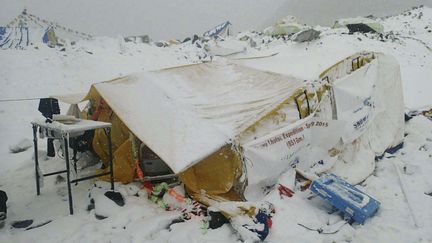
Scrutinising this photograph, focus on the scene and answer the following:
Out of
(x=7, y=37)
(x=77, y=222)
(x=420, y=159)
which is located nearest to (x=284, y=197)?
(x=77, y=222)

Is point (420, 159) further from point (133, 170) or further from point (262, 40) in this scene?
point (262, 40)

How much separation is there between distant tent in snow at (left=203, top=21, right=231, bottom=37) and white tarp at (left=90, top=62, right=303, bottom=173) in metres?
14.8

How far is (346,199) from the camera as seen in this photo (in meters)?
4.28

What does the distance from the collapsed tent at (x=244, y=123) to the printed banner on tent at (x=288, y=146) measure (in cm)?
1

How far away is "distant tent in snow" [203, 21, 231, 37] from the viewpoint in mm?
20672

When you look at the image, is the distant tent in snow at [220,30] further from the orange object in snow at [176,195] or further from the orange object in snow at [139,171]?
the orange object in snow at [176,195]

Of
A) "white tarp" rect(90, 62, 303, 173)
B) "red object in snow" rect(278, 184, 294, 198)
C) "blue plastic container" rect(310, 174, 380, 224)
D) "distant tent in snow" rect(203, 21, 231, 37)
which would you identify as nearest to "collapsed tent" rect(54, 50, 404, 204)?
"white tarp" rect(90, 62, 303, 173)

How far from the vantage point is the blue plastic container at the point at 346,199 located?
414cm

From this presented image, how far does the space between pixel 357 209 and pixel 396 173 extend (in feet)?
6.21

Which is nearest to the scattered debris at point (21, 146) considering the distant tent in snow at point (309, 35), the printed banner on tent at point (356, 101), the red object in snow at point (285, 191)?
the red object in snow at point (285, 191)

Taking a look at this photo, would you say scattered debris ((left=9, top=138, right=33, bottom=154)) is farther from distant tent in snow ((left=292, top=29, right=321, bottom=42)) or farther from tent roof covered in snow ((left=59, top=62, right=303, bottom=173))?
distant tent in snow ((left=292, top=29, right=321, bottom=42))

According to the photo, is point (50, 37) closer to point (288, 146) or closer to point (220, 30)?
point (220, 30)

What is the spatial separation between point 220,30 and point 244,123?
692 inches

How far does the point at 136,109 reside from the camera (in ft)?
16.6
